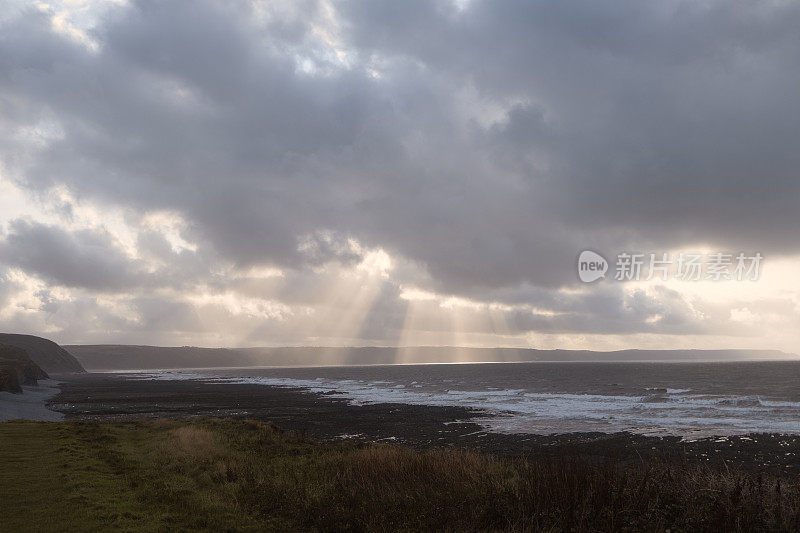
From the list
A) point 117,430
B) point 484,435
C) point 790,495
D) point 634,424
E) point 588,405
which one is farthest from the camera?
point 588,405

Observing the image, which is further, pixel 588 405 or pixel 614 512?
pixel 588 405

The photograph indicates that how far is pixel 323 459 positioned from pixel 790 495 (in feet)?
50.2

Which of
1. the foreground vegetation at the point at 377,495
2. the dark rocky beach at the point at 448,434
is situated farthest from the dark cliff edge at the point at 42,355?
the foreground vegetation at the point at 377,495

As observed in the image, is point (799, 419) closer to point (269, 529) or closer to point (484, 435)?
point (484, 435)

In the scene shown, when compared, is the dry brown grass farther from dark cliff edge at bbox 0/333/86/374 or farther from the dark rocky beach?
dark cliff edge at bbox 0/333/86/374

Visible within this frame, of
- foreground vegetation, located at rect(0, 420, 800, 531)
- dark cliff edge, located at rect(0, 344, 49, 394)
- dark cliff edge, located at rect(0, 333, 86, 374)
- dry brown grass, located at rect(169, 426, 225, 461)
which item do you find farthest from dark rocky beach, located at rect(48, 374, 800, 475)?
dark cliff edge, located at rect(0, 333, 86, 374)

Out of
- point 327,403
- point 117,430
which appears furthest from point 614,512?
point 327,403

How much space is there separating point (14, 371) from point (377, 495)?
7684 centimetres

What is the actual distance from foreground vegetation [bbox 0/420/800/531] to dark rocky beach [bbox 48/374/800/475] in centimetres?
327

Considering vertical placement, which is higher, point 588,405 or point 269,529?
point 269,529

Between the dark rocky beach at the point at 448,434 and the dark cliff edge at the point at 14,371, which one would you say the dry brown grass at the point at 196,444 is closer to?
the dark rocky beach at the point at 448,434

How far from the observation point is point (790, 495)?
9766 mm

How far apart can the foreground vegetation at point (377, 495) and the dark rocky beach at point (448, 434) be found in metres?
3.27

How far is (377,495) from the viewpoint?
12500mm
